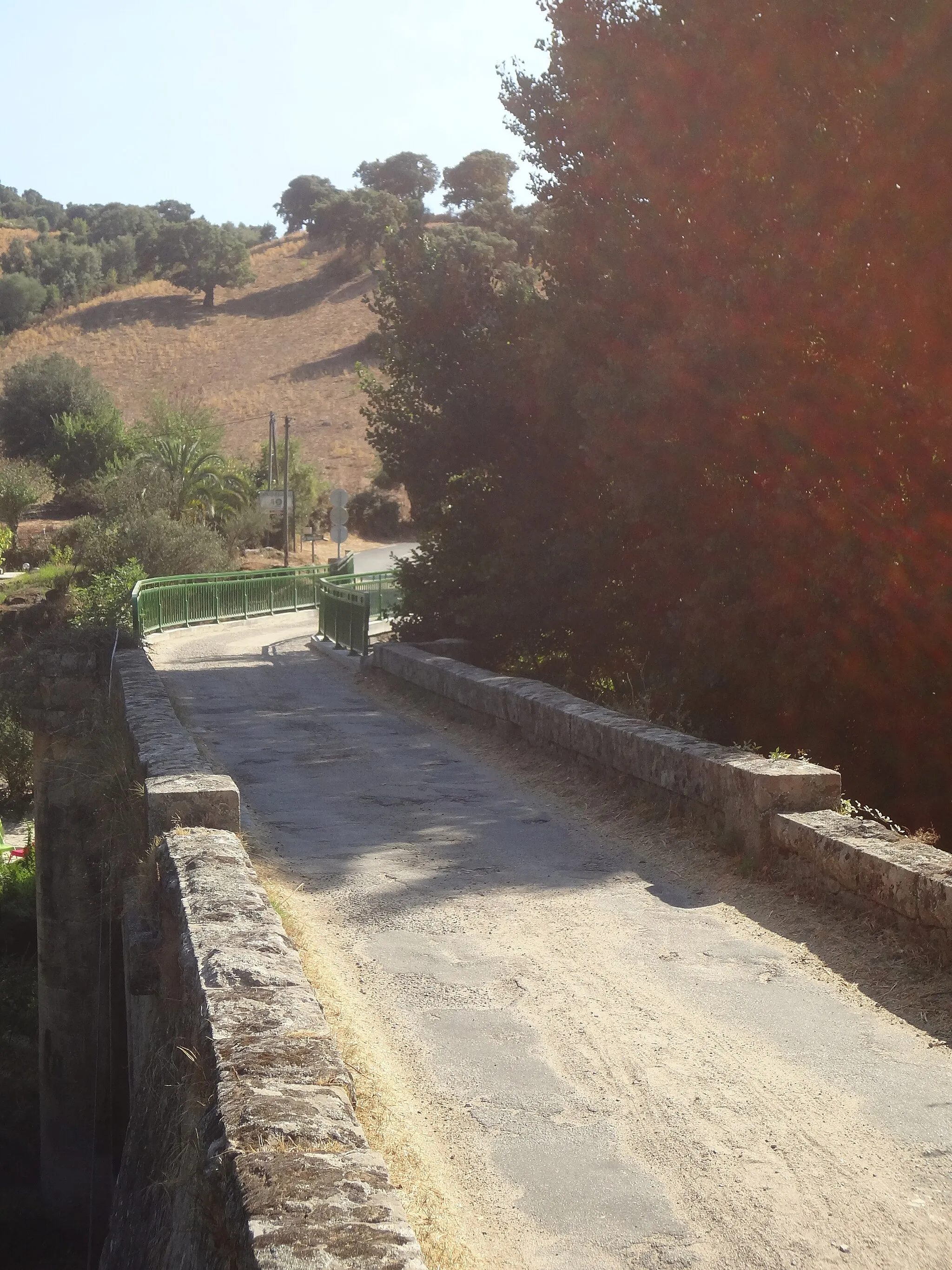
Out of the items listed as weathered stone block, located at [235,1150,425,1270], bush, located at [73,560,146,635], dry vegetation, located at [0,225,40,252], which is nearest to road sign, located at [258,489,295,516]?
bush, located at [73,560,146,635]

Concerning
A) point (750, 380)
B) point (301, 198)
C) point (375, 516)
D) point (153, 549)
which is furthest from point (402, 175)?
point (750, 380)

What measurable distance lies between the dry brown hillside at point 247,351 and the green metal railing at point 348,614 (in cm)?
3938

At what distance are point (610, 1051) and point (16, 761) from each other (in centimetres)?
2558

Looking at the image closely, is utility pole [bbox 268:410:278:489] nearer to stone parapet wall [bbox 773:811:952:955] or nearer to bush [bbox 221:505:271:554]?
bush [bbox 221:505:271:554]

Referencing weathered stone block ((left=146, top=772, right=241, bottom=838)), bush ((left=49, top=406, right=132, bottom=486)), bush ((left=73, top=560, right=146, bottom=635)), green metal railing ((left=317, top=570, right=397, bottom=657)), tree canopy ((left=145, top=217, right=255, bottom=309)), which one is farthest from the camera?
tree canopy ((left=145, top=217, right=255, bottom=309))

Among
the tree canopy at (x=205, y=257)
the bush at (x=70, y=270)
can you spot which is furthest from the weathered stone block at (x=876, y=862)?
the bush at (x=70, y=270)

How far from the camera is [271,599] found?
33000mm

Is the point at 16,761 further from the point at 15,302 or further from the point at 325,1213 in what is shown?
the point at 15,302

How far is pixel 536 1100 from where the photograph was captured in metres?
4.15

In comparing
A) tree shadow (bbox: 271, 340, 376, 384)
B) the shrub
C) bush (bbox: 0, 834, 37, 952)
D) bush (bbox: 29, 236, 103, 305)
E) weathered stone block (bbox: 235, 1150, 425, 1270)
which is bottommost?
bush (bbox: 0, 834, 37, 952)

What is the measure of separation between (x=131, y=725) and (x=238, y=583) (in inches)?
878

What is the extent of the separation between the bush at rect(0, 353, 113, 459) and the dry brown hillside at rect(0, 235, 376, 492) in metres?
10.8

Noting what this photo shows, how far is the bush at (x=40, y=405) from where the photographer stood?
59.4 metres

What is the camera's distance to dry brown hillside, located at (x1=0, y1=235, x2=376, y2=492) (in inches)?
2982
